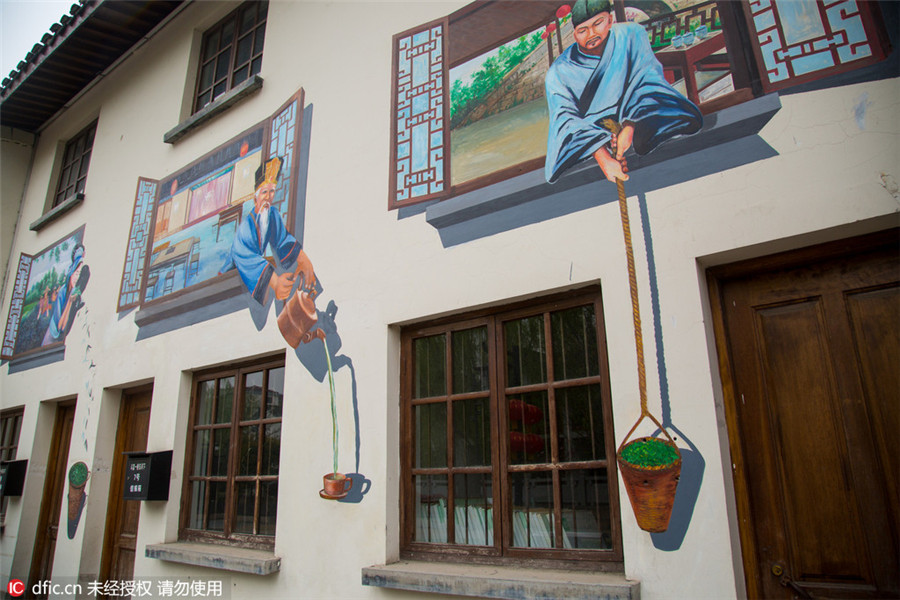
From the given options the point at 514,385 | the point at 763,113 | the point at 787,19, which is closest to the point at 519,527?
the point at 514,385

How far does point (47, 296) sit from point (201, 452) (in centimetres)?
429

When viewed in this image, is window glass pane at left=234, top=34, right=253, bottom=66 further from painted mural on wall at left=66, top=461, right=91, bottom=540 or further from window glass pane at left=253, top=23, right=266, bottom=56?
painted mural on wall at left=66, top=461, right=91, bottom=540

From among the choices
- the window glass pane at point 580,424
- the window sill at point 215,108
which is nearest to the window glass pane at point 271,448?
the window glass pane at point 580,424

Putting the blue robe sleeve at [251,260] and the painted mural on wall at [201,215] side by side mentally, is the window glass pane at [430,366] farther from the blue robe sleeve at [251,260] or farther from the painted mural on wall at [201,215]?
the painted mural on wall at [201,215]

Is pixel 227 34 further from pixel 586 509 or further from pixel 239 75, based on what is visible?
pixel 586 509

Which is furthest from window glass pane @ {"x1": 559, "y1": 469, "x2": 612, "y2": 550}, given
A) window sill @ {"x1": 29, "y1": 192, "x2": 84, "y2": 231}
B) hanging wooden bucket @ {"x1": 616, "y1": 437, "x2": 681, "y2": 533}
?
window sill @ {"x1": 29, "y1": 192, "x2": 84, "y2": 231}

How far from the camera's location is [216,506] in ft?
17.0

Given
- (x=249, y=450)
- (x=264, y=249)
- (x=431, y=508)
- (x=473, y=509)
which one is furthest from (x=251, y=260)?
(x=473, y=509)

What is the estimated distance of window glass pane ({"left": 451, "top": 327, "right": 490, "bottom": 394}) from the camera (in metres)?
3.81

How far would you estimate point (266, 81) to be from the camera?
19.5ft

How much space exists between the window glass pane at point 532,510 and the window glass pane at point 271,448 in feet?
6.91

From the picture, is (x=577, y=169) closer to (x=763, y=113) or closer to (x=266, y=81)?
(x=763, y=113)

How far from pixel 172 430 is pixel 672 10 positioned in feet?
16.6

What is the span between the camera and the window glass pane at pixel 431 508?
12.5ft
